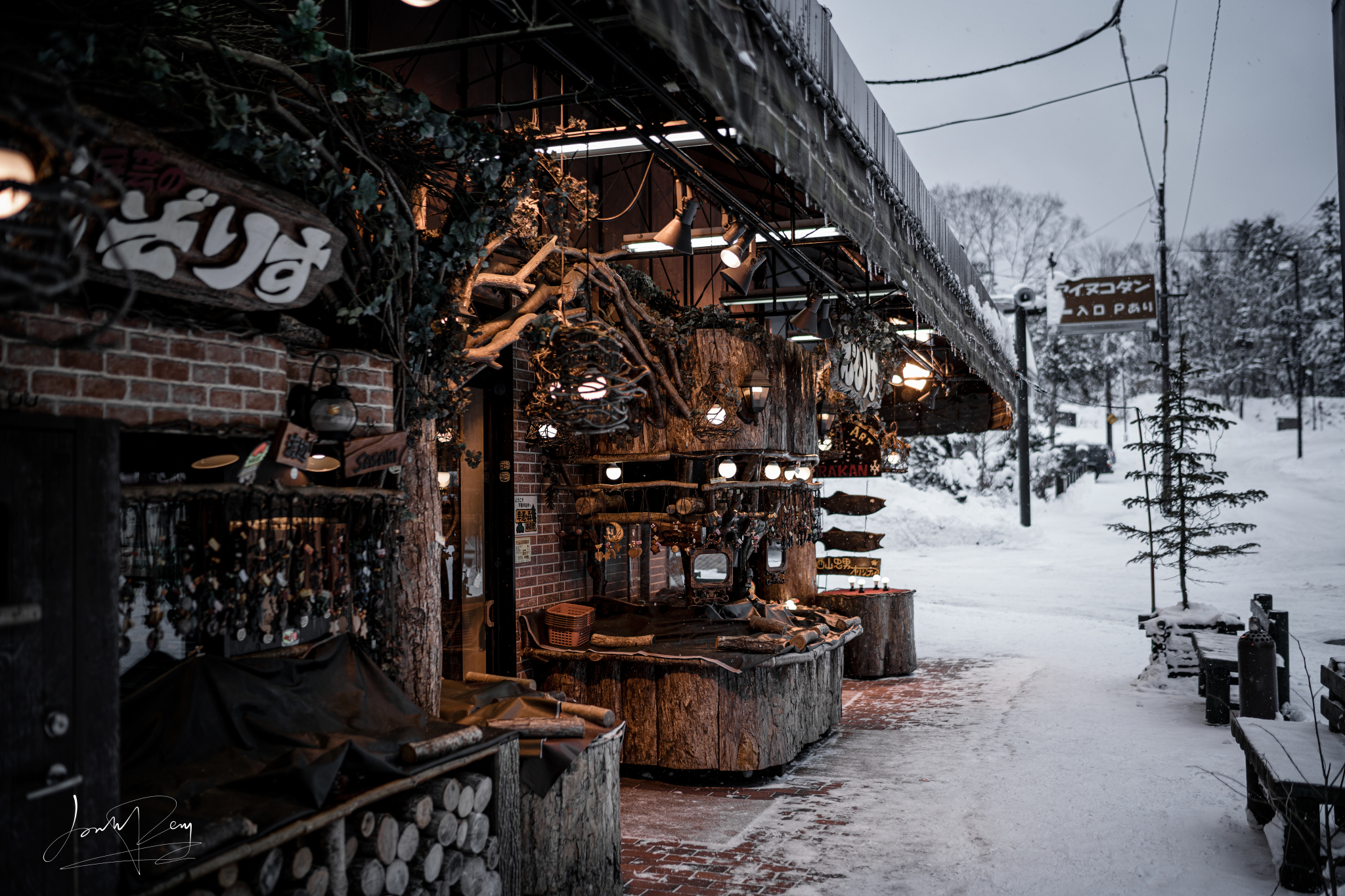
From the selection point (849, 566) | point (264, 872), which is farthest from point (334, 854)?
point (849, 566)

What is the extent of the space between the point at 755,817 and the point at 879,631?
17.5ft

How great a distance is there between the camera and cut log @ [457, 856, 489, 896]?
12.4 feet

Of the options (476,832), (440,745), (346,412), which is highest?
(346,412)

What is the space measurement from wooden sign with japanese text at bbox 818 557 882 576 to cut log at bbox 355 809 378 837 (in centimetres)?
914

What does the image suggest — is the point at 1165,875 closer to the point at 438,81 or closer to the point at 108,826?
the point at 108,826

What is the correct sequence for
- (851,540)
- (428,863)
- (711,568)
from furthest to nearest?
(711,568), (851,540), (428,863)

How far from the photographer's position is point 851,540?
12.1 m

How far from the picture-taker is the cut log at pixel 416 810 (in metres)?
3.55

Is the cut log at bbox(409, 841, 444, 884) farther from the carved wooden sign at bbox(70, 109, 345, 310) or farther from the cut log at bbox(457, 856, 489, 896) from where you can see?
the carved wooden sign at bbox(70, 109, 345, 310)

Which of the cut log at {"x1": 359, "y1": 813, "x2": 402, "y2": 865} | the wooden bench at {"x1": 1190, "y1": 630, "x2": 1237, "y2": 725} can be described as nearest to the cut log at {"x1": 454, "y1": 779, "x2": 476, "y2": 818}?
the cut log at {"x1": 359, "y1": 813, "x2": 402, "y2": 865}

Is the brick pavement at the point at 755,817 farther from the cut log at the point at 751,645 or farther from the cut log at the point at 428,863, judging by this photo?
the cut log at the point at 428,863

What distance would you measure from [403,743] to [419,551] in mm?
1118

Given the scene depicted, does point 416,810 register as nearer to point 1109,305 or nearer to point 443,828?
point 443,828

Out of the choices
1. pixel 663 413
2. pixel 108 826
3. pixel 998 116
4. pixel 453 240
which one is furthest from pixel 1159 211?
pixel 108 826
